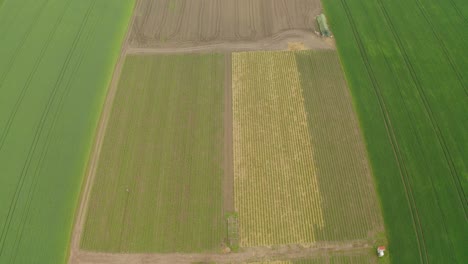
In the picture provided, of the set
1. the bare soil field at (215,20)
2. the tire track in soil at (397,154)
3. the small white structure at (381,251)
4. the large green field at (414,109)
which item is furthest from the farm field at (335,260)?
the bare soil field at (215,20)

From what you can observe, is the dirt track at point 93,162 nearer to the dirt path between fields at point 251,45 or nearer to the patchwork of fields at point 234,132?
the patchwork of fields at point 234,132

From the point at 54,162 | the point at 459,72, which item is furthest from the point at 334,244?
the point at 54,162

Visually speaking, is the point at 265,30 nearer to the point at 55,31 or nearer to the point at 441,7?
the point at 441,7

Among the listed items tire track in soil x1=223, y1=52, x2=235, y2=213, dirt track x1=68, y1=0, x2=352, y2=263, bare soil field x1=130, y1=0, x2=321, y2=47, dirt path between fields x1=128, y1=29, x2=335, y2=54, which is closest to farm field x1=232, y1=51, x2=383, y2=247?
tire track in soil x1=223, y1=52, x2=235, y2=213

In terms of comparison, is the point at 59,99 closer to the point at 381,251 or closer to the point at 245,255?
the point at 245,255

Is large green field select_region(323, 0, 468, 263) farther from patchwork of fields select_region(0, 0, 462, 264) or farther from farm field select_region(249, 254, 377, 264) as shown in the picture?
farm field select_region(249, 254, 377, 264)
